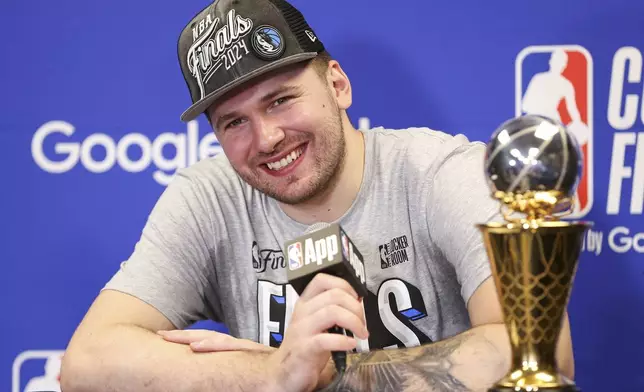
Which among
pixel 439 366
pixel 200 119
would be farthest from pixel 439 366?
pixel 200 119

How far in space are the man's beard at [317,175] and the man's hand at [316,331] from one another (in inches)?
18.1

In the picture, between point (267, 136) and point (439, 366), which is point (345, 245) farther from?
point (267, 136)

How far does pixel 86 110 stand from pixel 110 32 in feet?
0.62

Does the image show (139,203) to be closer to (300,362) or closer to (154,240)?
(154,240)

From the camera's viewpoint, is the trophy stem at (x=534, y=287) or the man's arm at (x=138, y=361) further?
the man's arm at (x=138, y=361)

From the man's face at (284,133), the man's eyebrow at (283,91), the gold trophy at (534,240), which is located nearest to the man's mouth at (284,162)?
the man's face at (284,133)

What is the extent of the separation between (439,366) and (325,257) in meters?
0.36

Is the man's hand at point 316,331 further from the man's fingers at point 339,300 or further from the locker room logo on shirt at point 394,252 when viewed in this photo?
the locker room logo on shirt at point 394,252

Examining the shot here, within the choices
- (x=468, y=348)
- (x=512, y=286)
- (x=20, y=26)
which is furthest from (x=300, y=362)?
(x=20, y=26)

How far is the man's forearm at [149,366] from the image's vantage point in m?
1.44

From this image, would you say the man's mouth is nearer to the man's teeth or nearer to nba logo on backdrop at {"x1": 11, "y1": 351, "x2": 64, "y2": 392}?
the man's teeth

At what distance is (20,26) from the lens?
215 cm

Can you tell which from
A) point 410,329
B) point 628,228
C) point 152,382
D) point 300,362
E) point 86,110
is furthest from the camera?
point 86,110

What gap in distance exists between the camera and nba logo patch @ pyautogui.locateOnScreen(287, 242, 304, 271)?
1.11 m
